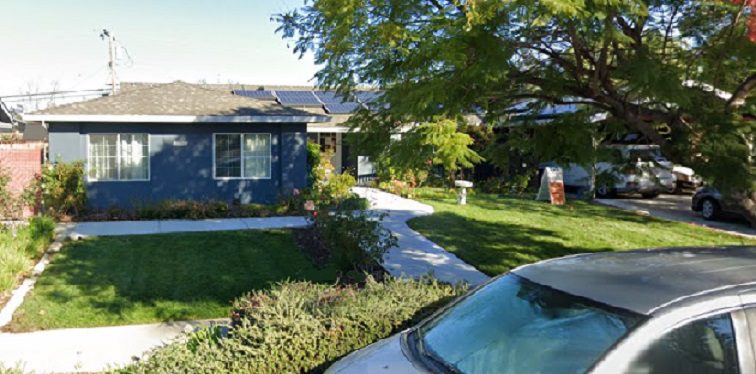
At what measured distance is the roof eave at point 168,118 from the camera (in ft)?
53.3

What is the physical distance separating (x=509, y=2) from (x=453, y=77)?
96cm

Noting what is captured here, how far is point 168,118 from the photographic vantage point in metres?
16.8

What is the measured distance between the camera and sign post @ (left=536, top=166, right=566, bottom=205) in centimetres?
1969

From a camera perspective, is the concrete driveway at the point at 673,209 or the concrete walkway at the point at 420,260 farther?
the concrete driveway at the point at 673,209

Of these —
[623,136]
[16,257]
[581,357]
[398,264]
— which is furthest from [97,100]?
[581,357]

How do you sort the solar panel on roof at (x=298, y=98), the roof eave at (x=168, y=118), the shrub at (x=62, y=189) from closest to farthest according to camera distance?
1. the shrub at (x=62, y=189)
2. the roof eave at (x=168, y=118)
3. the solar panel on roof at (x=298, y=98)

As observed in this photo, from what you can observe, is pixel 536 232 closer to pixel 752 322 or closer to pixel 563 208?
pixel 563 208

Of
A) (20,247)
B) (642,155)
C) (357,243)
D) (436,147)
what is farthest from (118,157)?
(642,155)

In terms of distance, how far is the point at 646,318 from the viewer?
9.09ft

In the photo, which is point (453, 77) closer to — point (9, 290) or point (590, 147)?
point (590, 147)

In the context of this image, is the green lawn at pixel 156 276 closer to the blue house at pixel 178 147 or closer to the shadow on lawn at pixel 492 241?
the shadow on lawn at pixel 492 241

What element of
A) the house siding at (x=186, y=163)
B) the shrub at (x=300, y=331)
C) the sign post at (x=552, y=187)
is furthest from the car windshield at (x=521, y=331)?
the sign post at (x=552, y=187)

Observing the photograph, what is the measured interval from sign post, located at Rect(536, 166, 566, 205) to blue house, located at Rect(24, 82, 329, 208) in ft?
25.7

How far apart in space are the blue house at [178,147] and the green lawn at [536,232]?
4.83m
